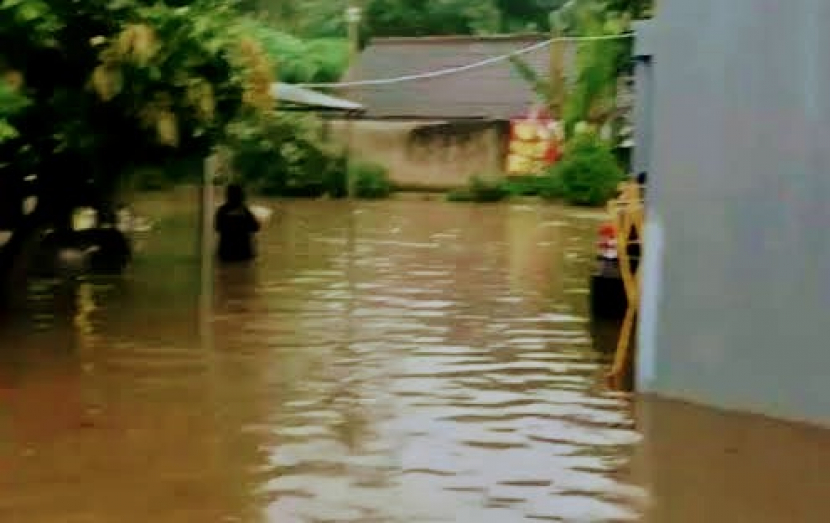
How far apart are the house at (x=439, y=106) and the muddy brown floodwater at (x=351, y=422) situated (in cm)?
1838

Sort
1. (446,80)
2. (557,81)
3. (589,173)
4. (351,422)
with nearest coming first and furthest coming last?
1. (351,422)
2. (589,173)
3. (557,81)
4. (446,80)

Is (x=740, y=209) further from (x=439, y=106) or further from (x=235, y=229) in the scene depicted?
(x=439, y=106)

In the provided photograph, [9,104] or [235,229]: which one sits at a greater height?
[9,104]

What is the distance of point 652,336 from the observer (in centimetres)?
903

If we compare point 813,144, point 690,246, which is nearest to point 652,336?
point 690,246

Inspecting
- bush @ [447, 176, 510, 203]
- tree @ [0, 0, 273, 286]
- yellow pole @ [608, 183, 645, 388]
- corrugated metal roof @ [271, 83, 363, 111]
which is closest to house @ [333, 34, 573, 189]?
bush @ [447, 176, 510, 203]

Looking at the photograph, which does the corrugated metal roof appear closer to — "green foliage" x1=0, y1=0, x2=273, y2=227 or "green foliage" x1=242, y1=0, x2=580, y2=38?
"green foliage" x1=0, y1=0, x2=273, y2=227

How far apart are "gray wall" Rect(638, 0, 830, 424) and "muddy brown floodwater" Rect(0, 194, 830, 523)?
0.92ft

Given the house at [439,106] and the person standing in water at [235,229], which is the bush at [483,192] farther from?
the person standing in water at [235,229]

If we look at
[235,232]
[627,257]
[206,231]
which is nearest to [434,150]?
[235,232]

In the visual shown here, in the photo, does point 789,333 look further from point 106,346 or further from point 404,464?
point 106,346

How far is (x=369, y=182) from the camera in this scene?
31.0 meters

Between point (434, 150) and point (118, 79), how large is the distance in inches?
865

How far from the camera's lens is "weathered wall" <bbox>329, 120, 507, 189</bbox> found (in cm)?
3262
